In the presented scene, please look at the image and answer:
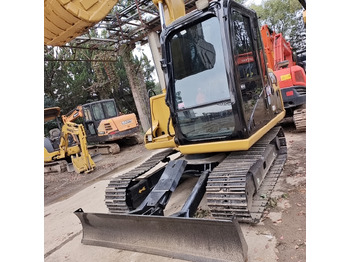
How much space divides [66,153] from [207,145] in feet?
26.6

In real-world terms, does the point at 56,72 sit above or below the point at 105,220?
above

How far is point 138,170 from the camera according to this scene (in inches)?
148

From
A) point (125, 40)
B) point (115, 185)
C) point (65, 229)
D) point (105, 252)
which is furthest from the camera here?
point (125, 40)

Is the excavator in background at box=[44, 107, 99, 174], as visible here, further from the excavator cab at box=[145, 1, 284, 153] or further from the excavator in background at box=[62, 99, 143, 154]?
the excavator cab at box=[145, 1, 284, 153]

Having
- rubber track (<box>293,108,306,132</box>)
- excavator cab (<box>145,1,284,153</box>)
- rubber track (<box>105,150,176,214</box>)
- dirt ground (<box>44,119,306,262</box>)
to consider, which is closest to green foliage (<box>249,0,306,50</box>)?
rubber track (<box>293,108,306,132</box>)

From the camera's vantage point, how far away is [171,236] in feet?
8.19

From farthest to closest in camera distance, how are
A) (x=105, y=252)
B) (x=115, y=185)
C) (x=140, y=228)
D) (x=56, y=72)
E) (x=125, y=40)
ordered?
(x=56, y=72) < (x=125, y=40) < (x=115, y=185) < (x=105, y=252) < (x=140, y=228)

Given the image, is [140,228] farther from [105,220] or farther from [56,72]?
[56,72]

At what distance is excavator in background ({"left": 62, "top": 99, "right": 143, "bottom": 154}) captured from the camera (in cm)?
1081

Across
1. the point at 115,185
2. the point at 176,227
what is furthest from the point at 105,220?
the point at 176,227

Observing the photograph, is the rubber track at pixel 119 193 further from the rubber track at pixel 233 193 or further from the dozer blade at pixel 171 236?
the rubber track at pixel 233 193

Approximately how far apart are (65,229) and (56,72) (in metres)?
15.0

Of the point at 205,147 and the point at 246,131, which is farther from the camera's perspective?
the point at 205,147

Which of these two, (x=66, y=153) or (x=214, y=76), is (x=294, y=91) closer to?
(x=214, y=76)
